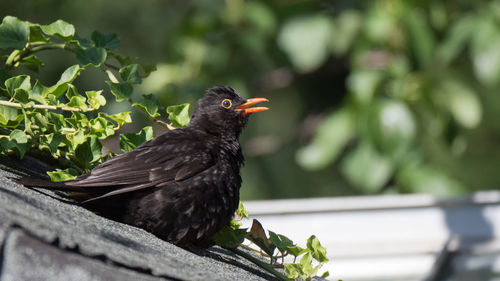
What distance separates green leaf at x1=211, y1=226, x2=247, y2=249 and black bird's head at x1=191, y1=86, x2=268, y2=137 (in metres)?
0.55

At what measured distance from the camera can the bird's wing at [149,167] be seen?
229 centimetres

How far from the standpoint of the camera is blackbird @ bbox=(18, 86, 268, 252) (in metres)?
2.32

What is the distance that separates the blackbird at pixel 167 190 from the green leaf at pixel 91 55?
0.30m

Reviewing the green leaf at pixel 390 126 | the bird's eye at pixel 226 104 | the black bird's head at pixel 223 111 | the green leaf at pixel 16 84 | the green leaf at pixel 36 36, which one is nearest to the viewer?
the green leaf at pixel 16 84

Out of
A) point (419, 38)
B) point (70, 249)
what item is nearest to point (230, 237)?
point (70, 249)

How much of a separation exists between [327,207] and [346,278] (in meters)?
0.44

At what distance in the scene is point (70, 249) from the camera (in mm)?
1281

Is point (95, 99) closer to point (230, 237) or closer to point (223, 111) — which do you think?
point (230, 237)

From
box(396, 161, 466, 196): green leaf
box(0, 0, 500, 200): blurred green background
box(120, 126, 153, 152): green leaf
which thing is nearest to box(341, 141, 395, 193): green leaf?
box(0, 0, 500, 200): blurred green background

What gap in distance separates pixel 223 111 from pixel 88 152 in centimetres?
74

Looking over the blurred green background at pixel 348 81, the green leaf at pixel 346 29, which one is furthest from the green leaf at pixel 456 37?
the green leaf at pixel 346 29

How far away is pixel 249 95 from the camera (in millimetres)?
6473

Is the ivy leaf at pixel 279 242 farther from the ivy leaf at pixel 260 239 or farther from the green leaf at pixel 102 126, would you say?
the green leaf at pixel 102 126

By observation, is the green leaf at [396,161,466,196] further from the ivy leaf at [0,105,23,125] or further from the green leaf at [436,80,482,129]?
the ivy leaf at [0,105,23,125]
